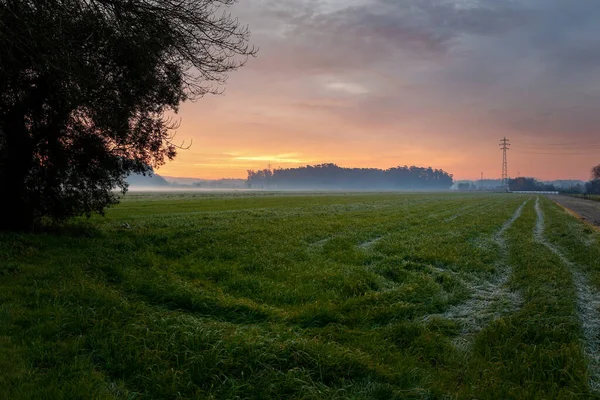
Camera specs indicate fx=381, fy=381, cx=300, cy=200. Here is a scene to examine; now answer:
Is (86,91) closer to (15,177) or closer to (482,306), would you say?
(15,177)

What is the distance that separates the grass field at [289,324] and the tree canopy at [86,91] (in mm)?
2818

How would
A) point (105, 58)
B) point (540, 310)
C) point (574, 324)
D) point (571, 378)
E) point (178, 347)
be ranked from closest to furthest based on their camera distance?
point (571, 378), point (178, 347), point (574, 324), point (540, 310), point (105, 58)

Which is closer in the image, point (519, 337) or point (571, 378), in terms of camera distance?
point (571, 378)

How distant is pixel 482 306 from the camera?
9.75 meters

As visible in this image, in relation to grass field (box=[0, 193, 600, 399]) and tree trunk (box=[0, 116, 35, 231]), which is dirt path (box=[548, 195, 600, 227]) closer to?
grass field (box=[0, 193, 600, 399])

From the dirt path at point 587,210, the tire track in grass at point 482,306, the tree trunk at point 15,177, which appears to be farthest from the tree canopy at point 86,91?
the dirt path at point 587,210

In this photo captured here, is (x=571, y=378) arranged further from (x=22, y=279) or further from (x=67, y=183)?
(x=67, y=183)

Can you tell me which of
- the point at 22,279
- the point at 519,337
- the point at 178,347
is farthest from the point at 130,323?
the point at 519,337

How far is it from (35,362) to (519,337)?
8772mm

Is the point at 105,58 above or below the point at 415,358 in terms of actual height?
above

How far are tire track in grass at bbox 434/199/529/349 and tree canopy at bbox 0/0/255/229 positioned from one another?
10839 millimetres

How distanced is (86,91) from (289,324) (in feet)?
35.0

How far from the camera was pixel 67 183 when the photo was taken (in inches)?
683

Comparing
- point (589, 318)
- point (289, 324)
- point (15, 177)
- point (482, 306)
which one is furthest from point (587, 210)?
point (15, 177)
